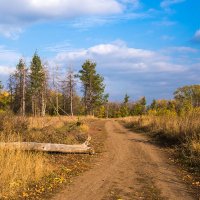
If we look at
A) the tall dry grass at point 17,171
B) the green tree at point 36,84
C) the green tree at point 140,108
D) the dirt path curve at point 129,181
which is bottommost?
the dirt path curve at point 129,181

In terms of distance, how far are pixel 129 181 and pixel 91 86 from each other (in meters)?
61.0

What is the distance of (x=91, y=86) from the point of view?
70062mm

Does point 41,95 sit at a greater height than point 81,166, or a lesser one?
greater

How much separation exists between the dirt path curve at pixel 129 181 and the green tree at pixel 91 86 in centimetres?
5567

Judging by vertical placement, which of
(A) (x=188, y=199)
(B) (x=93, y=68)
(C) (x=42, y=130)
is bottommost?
(A) (x=188, y=199)

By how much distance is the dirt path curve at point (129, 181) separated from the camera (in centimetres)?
790

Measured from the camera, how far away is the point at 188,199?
7.72m

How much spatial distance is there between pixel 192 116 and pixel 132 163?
7282 mm

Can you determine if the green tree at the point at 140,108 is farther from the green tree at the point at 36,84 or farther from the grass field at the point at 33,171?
the grass field at the point at 33,171

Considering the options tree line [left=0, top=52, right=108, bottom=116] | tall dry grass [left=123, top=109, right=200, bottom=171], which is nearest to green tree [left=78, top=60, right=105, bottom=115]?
tree line [left=0, top=52, right=108, bottom=116]

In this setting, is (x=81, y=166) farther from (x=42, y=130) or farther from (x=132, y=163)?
(x=42, y=130)

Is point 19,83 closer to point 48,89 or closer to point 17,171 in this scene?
point 48,89

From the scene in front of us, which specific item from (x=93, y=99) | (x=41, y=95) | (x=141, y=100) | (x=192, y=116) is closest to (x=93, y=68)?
(x=93, y=99)

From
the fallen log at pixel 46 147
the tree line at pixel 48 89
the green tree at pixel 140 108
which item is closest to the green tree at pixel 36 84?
the tree line at pixel 48 89
